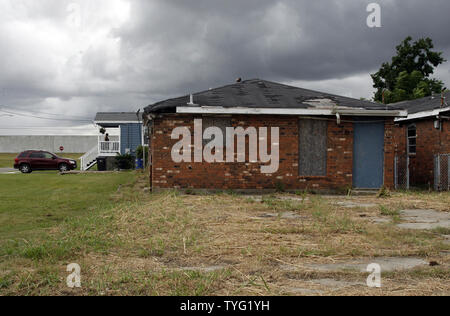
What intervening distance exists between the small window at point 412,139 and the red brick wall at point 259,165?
507 centimetres

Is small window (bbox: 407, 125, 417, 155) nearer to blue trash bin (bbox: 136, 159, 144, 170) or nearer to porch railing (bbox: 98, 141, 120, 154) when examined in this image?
blue trash bin (bbox: 136, 159, 144, 170)

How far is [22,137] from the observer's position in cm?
5753

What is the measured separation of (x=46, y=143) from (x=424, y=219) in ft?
184

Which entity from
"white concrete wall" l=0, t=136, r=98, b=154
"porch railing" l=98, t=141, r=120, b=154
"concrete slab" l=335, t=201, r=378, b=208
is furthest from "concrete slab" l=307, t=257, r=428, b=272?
"white concrete wall" l=0, t=136, r=98, b=154

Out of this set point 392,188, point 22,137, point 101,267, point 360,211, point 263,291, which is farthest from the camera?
point 22,137

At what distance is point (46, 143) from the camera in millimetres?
57844

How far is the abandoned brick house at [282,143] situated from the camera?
13.9 m

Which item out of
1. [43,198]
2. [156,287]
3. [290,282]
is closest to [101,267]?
[156,287]

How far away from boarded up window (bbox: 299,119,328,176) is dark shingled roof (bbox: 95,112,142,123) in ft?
70.8

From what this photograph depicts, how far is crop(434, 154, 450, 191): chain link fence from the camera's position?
15.4 metres

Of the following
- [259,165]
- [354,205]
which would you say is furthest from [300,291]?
[259,165]
